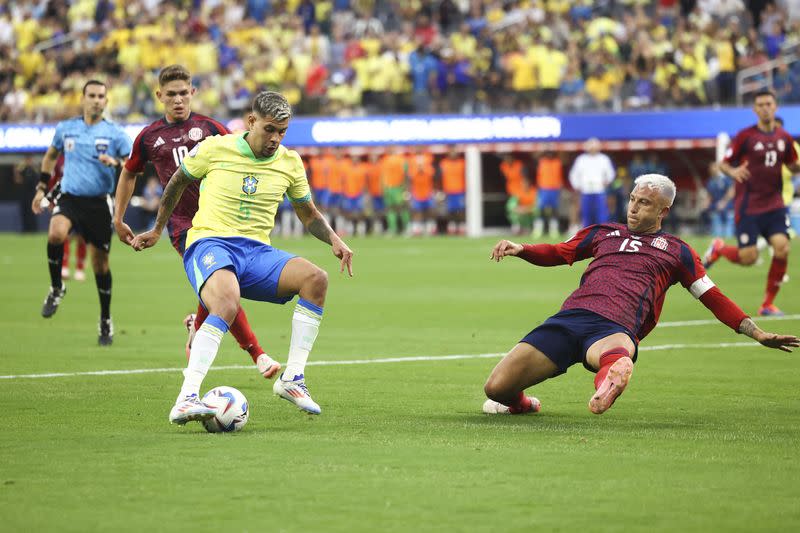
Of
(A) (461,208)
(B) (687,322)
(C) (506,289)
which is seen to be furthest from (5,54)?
(B) (687,322)

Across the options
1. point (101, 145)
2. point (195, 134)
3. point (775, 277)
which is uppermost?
point (195, 134)

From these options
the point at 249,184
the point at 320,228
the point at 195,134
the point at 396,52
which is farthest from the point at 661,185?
the point at 396,52

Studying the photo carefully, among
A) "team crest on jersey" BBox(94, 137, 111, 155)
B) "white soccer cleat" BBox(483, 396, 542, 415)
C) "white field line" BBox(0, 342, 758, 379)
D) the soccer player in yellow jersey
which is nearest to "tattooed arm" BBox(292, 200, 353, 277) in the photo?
the soccer player in yellow jersey

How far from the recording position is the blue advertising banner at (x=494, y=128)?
33031 mm

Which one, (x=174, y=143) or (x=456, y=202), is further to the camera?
(x=456, y=202)

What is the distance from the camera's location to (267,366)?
9211mm

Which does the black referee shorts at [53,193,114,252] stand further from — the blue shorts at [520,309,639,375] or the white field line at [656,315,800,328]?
the blue shorts at [520,309,639,375]

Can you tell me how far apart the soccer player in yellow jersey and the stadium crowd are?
2574 centimetres

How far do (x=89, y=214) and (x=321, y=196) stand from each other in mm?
24082

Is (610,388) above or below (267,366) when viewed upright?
above

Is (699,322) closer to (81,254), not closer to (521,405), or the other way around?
(521,405)

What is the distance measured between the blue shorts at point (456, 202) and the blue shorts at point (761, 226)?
67.8 ft

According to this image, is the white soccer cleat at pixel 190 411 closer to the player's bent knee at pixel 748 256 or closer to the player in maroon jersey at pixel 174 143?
the player in maroon jersey at pixel 174 143

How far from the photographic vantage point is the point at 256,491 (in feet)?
20.6
